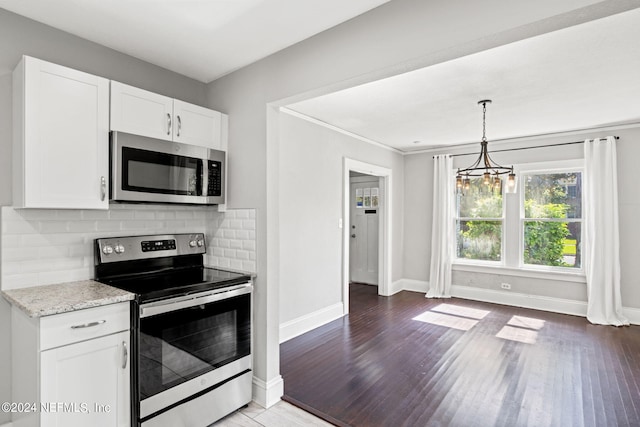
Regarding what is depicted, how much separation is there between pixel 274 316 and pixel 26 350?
1.40 meters

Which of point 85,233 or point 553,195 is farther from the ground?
point 553,195

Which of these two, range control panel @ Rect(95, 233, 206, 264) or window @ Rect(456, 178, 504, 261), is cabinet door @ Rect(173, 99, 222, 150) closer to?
range control panel @ Rect(95, 233, 206, 264)

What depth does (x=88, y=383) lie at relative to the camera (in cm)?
175

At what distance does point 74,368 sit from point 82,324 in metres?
0.21

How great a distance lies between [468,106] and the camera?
358 cm

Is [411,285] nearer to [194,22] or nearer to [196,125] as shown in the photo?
[196,125]

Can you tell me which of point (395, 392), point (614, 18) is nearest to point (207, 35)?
point (614, 18)

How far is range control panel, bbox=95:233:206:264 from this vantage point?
2.30 metres

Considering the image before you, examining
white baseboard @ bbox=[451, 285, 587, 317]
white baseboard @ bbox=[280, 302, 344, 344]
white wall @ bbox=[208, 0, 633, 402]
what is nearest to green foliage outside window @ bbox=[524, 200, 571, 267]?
white baseboard @ bbox=[451, 285, 587, 317]

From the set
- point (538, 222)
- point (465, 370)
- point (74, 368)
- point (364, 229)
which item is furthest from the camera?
point (364, 229)

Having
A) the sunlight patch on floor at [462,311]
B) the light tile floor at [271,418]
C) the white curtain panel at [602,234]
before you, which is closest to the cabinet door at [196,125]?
the light tile floor at [271,418]

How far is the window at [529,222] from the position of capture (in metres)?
4.81

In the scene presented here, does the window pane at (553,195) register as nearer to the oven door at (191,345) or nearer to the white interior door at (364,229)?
the white interior door at (364,229)

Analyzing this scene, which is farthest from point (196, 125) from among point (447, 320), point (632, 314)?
point (632, 314)
